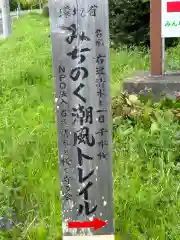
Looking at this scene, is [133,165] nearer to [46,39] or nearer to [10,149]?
[10,149]

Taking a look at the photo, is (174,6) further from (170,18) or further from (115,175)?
(115,175)

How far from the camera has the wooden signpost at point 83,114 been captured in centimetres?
204

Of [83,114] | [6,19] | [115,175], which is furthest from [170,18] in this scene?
[6,19]

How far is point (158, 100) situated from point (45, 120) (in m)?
1.42

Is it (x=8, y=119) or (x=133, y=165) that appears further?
(x=8, y=119)

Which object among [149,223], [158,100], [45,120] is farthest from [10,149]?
[158,100]

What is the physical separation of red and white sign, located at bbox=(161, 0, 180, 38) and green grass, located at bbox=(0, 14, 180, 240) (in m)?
1.51

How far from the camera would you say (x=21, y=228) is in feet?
9.20

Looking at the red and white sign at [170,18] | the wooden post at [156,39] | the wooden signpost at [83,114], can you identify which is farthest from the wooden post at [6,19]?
the wooden signpost at [83,114]

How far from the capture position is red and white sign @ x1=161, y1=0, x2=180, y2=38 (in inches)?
212

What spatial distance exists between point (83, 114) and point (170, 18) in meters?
3.65

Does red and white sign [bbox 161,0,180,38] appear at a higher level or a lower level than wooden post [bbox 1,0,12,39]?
lower

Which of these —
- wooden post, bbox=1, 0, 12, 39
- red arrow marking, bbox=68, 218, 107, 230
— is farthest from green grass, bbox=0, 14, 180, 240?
wooden post, bbox=1, 0, 12, 39

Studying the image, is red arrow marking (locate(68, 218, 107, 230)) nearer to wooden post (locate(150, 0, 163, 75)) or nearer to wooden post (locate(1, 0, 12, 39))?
wooden post (locate(150, 0, 163, 75))
